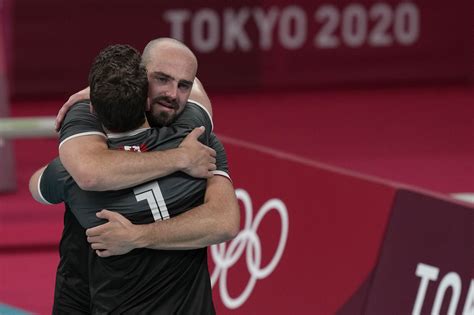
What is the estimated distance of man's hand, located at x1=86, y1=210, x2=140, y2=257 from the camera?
461cm

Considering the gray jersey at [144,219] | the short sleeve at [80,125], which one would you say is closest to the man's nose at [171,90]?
the gray jersey at [144,219]

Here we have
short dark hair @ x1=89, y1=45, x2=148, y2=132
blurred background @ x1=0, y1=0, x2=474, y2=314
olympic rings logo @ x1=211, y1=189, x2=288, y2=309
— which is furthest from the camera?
blurred background @ x1=0, y1=0, x2=474, y2=314

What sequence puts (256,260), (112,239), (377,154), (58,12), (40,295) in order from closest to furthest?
(112,239), (256,260), (40,295), (377,154), (58,12)

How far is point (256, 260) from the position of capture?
6.86m

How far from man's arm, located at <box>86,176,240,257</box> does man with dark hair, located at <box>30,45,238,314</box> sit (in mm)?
30

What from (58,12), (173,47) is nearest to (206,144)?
(173,47)

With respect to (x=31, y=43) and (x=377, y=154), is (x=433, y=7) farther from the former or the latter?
(x=31, y=43)

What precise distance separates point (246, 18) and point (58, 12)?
1.77 m

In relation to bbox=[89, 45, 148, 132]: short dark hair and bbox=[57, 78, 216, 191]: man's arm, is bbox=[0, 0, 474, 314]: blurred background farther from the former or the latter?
bbox=[89, 45, 148, 132]: short dark hair

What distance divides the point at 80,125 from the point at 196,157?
407 millimetres

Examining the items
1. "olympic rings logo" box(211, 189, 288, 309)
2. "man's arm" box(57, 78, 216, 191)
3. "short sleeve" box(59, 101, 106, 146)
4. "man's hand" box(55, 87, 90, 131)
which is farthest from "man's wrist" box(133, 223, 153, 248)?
"olympic rings logo" box(211, 189, 288, 309)

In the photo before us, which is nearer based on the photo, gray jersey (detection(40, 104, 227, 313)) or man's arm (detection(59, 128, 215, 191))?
man's arm (detection(59, 128, 215, 191))

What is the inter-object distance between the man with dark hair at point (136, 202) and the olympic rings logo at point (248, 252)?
1887 mm

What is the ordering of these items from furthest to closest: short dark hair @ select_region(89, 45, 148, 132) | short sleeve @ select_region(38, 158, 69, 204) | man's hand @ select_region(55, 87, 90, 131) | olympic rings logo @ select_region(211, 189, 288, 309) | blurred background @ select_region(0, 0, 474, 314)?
1. blurred background @ select_region(0, 0, 474, 314)
2. olympic rings logo @ select_region(211, 189, 288, 309)
3. man's hand @ select_region(55, 87, 90, 131)
4. short sleeve @ select_region(38, 158, 69, 204)
5. short dark hair @ select_region(89, 45, 148, 132)
